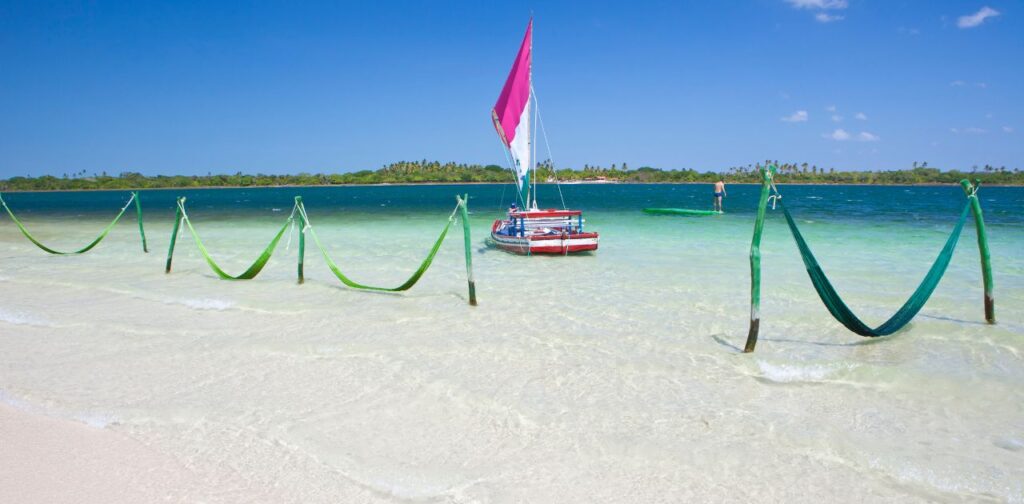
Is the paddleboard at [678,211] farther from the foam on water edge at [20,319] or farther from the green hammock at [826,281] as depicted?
the foam on water edge at [20,319]

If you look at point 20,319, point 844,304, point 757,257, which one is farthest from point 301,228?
point 844,304

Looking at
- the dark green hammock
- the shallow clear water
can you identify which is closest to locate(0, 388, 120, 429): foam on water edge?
the shallow clear water

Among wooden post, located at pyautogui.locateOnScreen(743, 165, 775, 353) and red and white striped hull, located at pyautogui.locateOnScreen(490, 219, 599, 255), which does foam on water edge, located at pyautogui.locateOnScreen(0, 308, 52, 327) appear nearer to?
wooden post, located at pyautogui.locateOnScreen(743, 165, 775, 353)

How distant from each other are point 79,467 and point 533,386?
3671mm

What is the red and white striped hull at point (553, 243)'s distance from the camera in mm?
14867

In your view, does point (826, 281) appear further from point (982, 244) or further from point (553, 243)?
point (553, 243)

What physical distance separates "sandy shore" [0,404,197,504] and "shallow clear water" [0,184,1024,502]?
6.6 inches

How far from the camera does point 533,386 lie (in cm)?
589

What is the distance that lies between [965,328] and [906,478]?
529 cm

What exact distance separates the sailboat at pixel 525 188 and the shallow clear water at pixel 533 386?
10.4ft

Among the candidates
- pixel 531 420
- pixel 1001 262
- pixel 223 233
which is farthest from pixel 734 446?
pixel 223 233

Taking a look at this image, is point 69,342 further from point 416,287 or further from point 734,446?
point 734,446

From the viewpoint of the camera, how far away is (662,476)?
414cm

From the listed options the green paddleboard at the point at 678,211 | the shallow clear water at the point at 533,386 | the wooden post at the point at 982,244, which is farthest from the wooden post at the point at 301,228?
the green paddleboard at the point at 678,211
